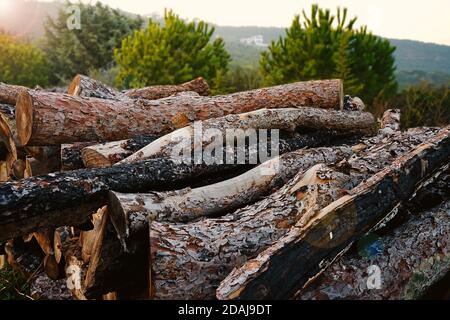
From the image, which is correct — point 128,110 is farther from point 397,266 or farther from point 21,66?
point 21,66

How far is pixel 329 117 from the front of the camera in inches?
155

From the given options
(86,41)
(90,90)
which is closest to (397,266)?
(90,90)

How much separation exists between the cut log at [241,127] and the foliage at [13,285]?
144 cm

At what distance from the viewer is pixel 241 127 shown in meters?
3.43

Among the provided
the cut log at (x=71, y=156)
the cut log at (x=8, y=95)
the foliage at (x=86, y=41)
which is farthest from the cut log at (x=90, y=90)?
the foliage at (x=86, y=41)

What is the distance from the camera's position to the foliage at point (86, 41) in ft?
76.6

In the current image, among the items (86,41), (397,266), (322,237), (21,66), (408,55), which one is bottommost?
(397,266)

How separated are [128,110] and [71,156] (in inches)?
25.8

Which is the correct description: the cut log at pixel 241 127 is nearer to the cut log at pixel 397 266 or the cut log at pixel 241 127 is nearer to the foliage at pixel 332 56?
the cut log at pixel 397 266

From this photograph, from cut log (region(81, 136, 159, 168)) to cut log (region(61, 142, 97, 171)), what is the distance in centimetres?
8

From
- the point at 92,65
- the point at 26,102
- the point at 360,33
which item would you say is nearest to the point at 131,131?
the point at 26,102

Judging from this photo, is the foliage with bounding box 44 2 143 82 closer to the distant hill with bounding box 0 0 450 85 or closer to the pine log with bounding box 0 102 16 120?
the pine log with bounding box 0 102 16 120

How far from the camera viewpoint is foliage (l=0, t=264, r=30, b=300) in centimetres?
340

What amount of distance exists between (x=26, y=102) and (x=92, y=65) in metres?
21.6
